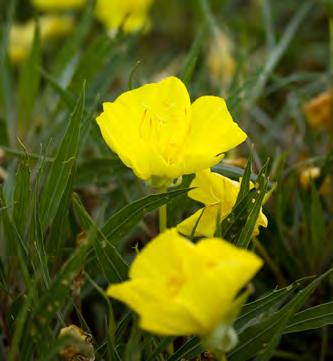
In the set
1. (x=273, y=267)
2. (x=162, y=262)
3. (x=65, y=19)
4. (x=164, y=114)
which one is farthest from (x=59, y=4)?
(x=162, y=262)

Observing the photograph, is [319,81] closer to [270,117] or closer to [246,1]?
[270,117]

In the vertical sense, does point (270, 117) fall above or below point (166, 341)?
below

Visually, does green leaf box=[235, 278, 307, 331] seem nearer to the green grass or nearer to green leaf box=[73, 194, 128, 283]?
the green grass

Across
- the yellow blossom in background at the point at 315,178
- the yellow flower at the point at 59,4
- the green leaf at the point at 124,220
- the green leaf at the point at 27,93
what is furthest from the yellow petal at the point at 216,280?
the yellow flower at the point at 59,4

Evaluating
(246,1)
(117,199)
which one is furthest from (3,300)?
(246,1)

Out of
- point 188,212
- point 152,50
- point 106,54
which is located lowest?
point 152,50

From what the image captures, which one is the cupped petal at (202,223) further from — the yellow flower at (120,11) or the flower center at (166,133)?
the yellow flower at (120,11)

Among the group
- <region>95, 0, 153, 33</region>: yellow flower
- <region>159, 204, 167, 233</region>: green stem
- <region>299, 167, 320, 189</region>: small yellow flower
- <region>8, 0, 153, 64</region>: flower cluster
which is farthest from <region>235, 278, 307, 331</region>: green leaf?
<region>95, 0, 153, 33</region>: yellow flower
